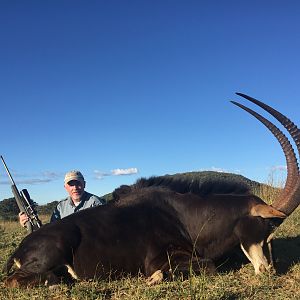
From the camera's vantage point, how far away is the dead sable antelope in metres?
4.75

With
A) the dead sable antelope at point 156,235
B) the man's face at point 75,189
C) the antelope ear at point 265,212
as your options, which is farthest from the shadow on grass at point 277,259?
the man's face at point 75,189

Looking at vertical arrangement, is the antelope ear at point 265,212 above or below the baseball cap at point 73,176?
below

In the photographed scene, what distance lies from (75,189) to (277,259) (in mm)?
2747

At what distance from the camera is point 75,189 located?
635 centimetres

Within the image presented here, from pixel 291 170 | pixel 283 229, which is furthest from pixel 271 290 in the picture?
pixel 283 229

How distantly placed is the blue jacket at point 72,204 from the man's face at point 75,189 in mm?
97

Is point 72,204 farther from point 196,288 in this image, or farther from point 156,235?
point 196,288

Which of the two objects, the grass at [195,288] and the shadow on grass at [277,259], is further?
the shadow on grass at [277,259]

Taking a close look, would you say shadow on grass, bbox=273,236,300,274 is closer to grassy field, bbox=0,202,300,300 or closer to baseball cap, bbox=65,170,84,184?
grassy field, bbox=0,202,300,300

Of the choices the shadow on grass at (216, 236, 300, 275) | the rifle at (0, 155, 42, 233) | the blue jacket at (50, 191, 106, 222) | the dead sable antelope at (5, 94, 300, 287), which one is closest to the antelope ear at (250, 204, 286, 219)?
the dead sable antelope at (5, 94, 300, 287)

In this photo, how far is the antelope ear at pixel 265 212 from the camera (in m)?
4.75

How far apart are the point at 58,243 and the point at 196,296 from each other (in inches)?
68.7

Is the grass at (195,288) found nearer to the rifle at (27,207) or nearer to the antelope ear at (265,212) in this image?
the antelope ear at (265,212)

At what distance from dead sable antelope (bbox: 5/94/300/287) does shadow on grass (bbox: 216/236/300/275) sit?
20 centimetres
